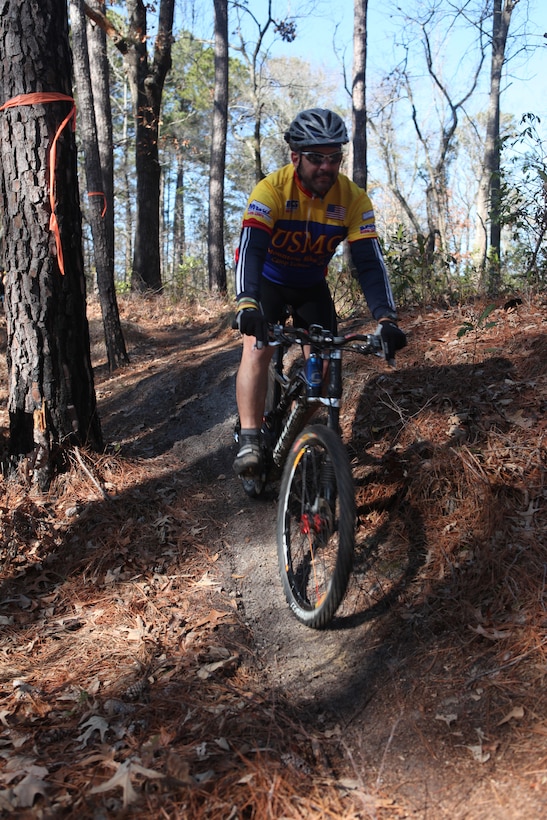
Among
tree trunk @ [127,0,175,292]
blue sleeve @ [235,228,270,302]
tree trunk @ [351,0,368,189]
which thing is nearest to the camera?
blue sleeve @ [235,228,270,302]

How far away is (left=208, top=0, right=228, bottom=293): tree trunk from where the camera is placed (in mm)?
14367

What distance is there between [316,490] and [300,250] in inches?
61.1

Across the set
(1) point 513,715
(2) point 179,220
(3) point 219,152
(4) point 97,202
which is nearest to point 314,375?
(1) point 513,715

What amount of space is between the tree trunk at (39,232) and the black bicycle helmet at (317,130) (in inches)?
71.9

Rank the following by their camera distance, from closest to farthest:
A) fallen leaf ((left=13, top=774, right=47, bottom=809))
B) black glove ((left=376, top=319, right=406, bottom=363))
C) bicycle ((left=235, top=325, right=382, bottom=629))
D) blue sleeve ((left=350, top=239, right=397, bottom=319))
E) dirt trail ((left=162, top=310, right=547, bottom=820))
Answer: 1. fallen leaf ((left=13, top=774, right=47, bottom=809))
2. dirt trail ((left=162, top=310, right=547, bottom=820))
3. bicycle ((left=235, top=325, right=382, bottom=629))
4. black glove ((left=376, top=319, right=406, bottom=363))
5. blue sleeve ((left=350, top=239, right=397, bottom=319))

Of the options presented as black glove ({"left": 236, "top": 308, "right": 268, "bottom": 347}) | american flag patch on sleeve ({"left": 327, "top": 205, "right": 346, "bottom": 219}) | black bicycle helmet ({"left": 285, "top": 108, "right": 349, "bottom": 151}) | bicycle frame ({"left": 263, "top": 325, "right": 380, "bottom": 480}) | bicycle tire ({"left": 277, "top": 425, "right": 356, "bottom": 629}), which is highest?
black bicycle helmet ({"left": 285, "top": 108, "right": 349, "bottom": 151})

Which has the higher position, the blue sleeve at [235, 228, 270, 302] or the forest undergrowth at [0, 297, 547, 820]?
the blue sleeve at [235, 228, 270, 302]

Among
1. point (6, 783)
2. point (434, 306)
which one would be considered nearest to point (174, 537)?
point (6, 783)

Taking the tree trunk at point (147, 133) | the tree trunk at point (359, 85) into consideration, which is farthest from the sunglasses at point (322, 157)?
the tree trunk at point (359, 85)

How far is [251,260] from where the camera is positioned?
350 cm

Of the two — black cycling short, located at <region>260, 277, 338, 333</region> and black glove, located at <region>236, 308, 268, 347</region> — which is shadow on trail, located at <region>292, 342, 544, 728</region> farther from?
black glove, located at <region>236, 308, 268, 347</region>

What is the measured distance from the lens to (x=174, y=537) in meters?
4.01

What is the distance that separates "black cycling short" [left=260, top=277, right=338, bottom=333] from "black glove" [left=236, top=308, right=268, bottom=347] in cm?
74

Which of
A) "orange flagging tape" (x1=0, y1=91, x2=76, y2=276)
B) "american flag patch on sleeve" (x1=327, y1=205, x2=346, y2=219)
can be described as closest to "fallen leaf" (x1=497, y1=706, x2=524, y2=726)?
"american flag patch on sleeve" (x1=327, y1=205, x2=346, y2=219)
